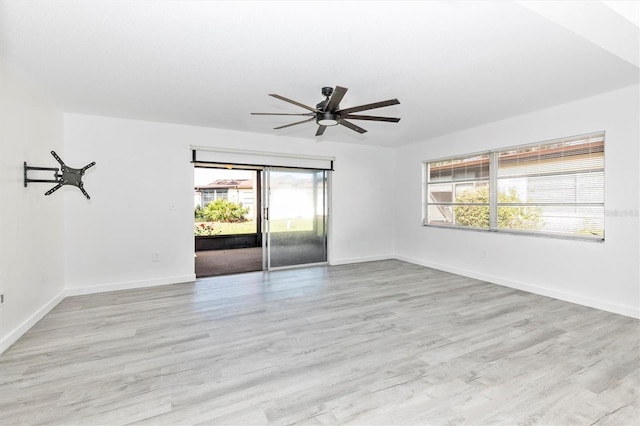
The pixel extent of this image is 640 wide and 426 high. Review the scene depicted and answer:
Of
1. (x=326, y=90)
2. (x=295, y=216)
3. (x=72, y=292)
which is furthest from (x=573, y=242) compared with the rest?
(x=72, y=292)

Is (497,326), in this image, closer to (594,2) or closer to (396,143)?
(594,2)

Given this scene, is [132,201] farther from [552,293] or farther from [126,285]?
[552,293]

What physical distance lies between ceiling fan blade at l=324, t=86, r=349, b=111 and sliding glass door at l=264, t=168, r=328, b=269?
2723mm

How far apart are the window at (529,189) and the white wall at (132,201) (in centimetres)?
332

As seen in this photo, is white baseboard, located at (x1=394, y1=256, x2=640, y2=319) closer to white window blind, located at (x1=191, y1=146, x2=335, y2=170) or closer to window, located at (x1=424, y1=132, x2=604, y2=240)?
window, located at (x1=424, y1=132, x2=604, y2=240)

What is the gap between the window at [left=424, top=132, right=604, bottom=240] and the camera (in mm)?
3666

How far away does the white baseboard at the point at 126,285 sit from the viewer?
161 inches

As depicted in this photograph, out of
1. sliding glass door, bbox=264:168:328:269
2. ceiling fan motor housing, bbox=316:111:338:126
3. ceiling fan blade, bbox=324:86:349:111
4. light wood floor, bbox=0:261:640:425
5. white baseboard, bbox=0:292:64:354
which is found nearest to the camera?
light wood floor, bbox=0:261:640:425

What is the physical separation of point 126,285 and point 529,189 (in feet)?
19.6

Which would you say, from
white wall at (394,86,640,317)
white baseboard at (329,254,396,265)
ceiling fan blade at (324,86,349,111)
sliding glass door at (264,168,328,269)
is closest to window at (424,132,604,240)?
white wall at (394,86,640,317)

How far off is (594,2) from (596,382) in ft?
7.68

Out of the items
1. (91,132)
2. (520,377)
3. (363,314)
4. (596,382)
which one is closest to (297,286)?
(363,314)

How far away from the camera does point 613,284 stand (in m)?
3.41

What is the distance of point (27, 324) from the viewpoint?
2.93 m
